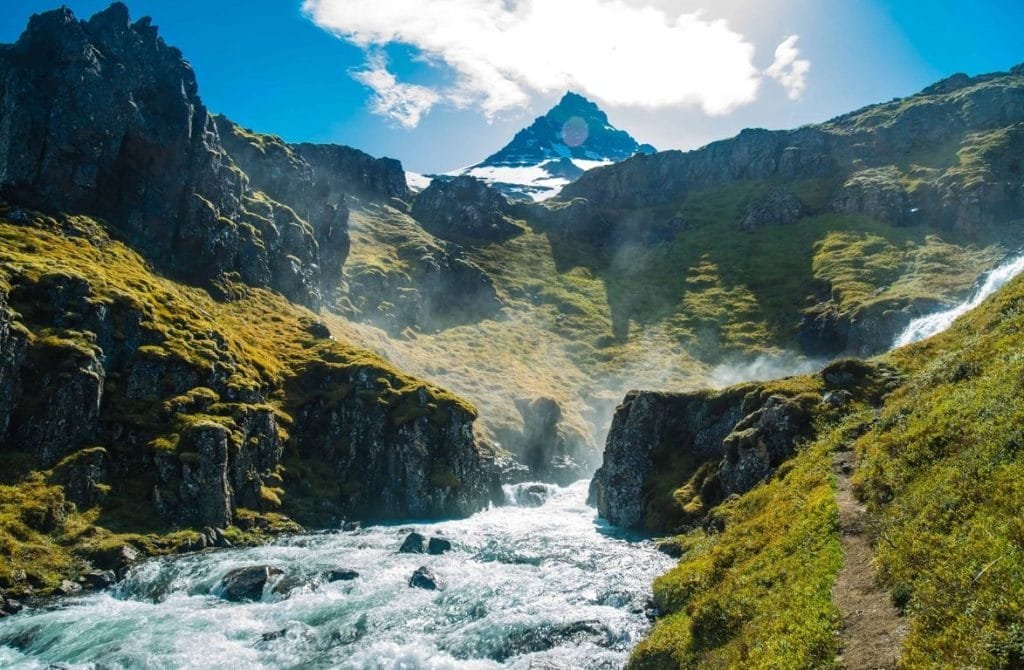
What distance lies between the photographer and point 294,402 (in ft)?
305

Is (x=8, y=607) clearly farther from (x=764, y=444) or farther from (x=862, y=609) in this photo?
(x=764, y=444)

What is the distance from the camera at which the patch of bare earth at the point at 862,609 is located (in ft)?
61.1

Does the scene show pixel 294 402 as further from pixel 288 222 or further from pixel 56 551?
pixel 288 222

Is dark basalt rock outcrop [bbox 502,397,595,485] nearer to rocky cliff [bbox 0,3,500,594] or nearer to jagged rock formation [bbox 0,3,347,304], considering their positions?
rocky cliff [bbox 0,3,500,594]

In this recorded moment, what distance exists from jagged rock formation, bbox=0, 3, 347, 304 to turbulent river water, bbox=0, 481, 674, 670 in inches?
3150

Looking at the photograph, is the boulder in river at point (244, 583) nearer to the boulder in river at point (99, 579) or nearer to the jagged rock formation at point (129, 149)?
the boulder in river at point (99, 579)

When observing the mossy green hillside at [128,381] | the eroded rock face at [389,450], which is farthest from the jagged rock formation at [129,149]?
the eroded rock face at [389,450]

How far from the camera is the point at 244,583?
4688 cm

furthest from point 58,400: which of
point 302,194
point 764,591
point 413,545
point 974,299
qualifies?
point 974,299

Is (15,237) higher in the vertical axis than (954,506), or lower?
higher

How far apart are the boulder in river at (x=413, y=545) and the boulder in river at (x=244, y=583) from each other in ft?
46.6

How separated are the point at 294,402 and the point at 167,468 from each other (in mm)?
27443

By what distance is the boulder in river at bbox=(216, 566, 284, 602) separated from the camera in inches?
1809

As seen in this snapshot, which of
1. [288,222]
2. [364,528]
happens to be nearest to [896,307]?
[364,528]
